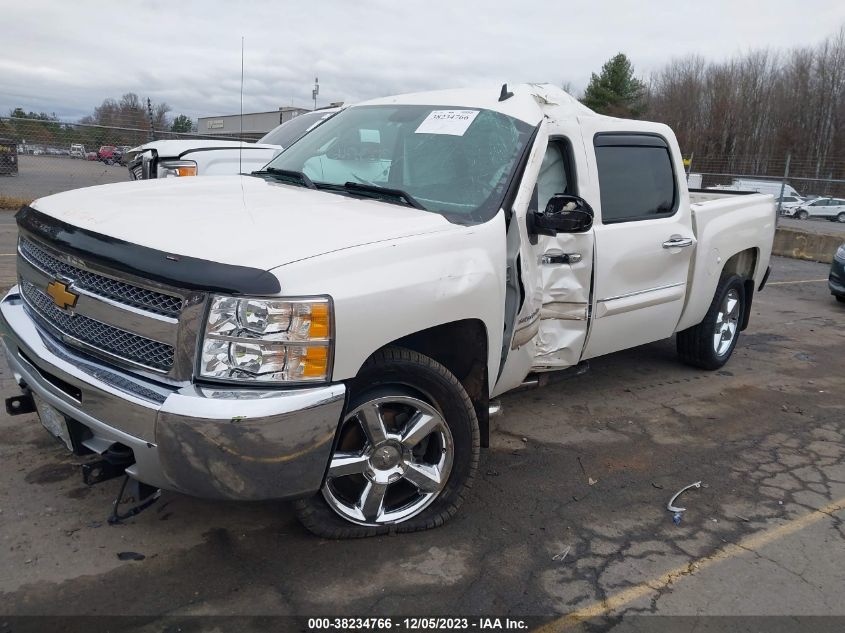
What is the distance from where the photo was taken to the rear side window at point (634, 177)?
4.36 metres

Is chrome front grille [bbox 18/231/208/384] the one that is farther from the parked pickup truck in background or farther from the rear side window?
the parked pickup truck in background

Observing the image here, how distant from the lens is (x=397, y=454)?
9.82 feet

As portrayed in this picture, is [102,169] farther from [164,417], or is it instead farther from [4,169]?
[164,417]

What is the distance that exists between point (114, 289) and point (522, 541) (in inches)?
80.1

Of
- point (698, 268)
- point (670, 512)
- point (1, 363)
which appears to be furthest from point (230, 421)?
point (698, 268)

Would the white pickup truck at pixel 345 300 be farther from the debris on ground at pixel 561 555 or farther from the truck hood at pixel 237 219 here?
the debris on ground at pixel 561 555

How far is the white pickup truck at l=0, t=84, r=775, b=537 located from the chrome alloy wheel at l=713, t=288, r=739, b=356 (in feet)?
4.89

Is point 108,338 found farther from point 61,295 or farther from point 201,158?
point 201,158

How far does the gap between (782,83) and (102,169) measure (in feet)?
188

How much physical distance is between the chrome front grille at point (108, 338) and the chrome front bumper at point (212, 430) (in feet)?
0.26

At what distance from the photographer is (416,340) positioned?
3178 mm

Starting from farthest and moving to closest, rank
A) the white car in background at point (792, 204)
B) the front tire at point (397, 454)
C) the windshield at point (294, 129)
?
the white car in background at point (792, 204)
the windshield at point (294, 129)
the front tire at point (397, 454)

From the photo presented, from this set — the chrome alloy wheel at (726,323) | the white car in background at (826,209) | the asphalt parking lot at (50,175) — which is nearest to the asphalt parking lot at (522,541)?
the chrome alloy wheel at (726,323)

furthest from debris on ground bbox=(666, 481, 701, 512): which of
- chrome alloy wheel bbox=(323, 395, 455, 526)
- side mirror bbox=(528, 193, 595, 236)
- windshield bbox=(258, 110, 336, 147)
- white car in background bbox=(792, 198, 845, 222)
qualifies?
white car in background bbox=(792, 198, 845, 222)
